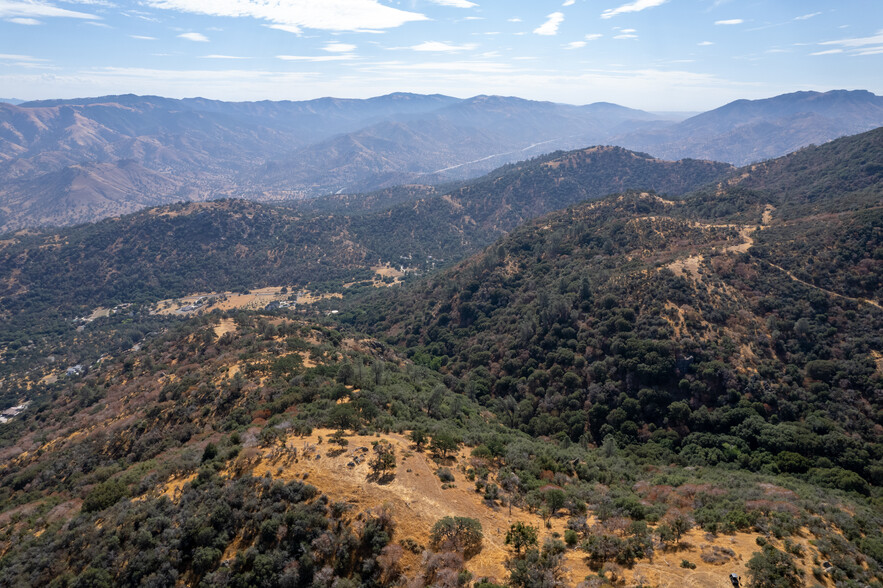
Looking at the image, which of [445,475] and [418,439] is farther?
[418,439]

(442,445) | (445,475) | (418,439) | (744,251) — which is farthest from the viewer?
(744,251)

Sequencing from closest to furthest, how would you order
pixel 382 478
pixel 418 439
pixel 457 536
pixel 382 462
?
pixel 457 536, pixel 382 478, pixel 382 462, pixel 418 439

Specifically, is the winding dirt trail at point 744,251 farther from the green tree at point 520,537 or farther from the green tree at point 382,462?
the green tree at point 382,462

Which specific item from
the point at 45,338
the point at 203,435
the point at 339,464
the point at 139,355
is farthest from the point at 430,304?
the point at 45,338

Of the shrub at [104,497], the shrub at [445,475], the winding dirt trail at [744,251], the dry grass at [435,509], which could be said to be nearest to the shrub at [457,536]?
the dry grass at [435,509]

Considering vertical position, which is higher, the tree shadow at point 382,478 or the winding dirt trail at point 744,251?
the winding dirt trail at point 744,251

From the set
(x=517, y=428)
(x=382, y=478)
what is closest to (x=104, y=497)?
(x=382, y=478)

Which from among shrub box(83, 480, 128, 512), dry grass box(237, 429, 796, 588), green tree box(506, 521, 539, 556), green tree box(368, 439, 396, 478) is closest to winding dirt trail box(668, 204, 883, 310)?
dry grass box(237, 429, 796, 588)

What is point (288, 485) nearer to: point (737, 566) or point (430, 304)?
point (737, 566)

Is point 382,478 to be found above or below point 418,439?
above

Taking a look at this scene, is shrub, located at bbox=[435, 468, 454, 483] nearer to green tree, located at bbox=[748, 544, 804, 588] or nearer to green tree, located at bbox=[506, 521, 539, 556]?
green tree, located at bbox=[506, 521, 539, 556]

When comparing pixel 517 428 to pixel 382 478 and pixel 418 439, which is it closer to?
pixel 418 439
